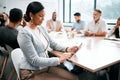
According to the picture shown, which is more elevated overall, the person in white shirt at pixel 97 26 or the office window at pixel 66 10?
the office window at pixel 66 10

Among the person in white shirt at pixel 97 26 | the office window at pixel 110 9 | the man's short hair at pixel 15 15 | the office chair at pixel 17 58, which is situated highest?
the office window at pixel 110 9

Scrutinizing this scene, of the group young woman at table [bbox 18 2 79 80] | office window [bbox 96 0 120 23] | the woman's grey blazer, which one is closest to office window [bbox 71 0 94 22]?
office window [bbox 96 0 120 23]

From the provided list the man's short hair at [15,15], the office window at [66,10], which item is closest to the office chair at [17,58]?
the man's short hair at [15,15]

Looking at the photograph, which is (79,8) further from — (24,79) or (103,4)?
(24,79)

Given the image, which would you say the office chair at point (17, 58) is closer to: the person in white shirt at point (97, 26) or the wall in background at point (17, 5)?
the person in white shirt at point (97, 26)

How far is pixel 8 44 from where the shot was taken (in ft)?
8.13

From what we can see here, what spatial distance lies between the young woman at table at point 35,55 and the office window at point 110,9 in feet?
12.5

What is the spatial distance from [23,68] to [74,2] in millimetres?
5333

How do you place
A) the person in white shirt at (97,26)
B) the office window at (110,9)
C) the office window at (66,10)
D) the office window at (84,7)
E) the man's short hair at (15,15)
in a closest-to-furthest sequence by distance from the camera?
the man's short hair at (15,15), the person in white shirt at (97,26), the office window at (110,9), the office window at (84,7), the office window at (66,10)

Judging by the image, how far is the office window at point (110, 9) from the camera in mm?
4941

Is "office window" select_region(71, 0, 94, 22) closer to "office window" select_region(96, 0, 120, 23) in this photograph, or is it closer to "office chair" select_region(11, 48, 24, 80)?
"office window" select_region(96, 0, 120, 23)

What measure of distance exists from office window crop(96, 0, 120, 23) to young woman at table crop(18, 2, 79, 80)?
381cm

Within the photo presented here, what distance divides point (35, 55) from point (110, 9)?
426 cm

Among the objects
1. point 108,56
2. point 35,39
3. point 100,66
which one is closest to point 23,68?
point 35,39
